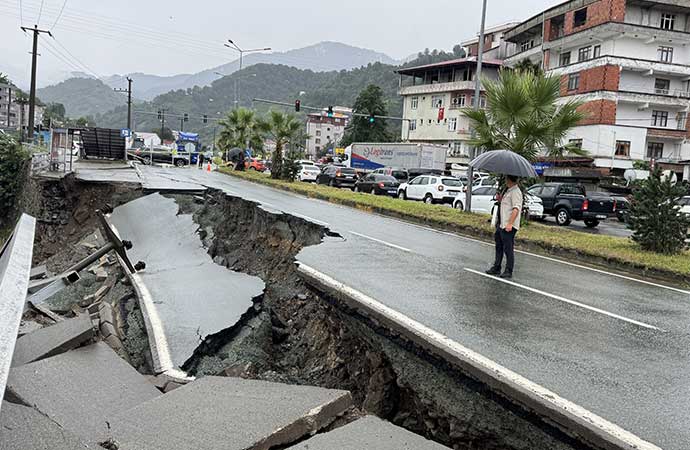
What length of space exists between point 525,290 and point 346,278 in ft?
8.40

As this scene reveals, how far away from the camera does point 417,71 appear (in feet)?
A: 239

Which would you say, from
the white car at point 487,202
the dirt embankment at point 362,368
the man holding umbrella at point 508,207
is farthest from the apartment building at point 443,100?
the dirt embankment at point 362,368

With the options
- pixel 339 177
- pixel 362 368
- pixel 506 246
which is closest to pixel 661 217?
pixel 506 246

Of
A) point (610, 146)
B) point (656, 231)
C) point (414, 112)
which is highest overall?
point (414, 112)

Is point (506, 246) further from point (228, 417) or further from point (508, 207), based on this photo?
point (228, 417)

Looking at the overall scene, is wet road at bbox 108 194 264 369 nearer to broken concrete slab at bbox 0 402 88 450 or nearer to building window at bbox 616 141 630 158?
broken concrete slab at bbox 0 402 88 450

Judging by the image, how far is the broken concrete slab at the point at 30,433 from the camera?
3109 millimetres

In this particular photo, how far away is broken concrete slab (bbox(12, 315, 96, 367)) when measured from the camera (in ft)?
15.4

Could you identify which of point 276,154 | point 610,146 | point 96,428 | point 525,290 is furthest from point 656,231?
point 610,146

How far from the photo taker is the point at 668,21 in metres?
46.6

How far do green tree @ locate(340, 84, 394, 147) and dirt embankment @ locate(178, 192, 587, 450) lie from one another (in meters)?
69.3

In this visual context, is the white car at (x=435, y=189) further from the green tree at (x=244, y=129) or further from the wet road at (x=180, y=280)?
the green tree at (x=244, y=129)

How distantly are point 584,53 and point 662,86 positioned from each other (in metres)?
7.14

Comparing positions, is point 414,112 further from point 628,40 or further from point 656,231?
point 656,231
